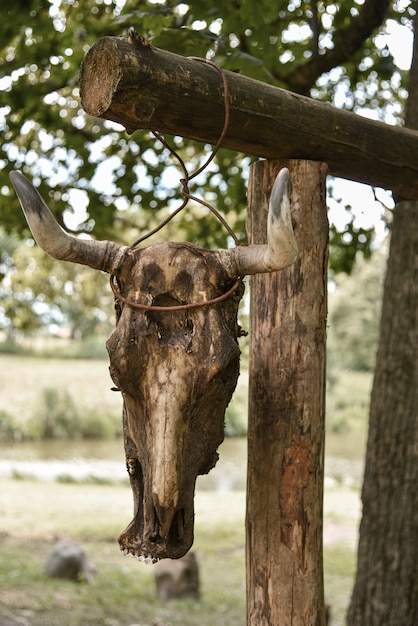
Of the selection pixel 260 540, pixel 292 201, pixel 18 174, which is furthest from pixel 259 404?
pixel 18 174

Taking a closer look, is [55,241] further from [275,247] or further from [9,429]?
[9,429]

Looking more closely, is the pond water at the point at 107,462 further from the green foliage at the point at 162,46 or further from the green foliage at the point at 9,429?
the green foliage at the point at 162,46

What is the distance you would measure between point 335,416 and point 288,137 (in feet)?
66.4

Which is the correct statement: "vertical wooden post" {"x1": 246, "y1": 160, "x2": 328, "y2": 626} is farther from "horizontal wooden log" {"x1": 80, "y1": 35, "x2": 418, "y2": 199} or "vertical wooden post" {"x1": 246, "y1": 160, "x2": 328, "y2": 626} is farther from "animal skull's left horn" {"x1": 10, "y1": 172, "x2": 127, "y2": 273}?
"animal skull's left horn" {"x1": 10, "y1": 172, "x2": 127, "y2": 273}

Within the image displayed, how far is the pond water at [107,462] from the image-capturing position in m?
15.7

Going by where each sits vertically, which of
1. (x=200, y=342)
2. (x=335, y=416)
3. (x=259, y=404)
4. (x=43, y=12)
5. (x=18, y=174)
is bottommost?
Result: (x=335, y=416)

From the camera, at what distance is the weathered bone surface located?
230 centimetres

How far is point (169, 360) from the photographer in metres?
2.36

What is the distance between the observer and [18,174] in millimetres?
2203

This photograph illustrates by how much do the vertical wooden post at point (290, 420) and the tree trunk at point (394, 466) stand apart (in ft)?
8.34

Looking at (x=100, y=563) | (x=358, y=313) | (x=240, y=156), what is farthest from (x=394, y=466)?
(x=358, y=313)

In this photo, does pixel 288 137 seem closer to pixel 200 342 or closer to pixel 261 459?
pixel 200 342

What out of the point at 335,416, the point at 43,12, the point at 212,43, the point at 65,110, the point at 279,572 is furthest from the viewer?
the point at 335,416

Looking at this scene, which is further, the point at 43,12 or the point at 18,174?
the point at 43,12
